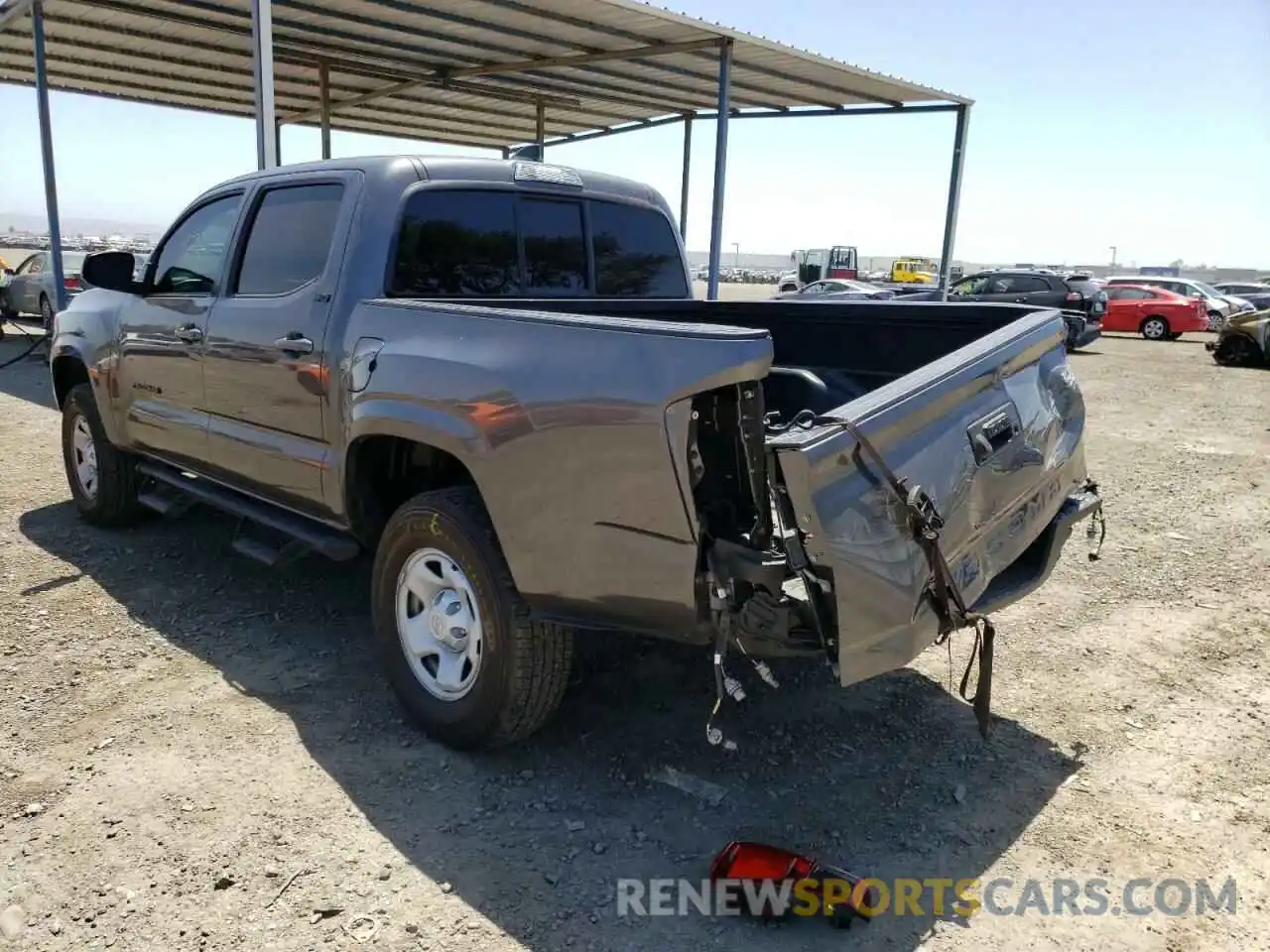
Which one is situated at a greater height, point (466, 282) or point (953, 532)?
point (466, 282)

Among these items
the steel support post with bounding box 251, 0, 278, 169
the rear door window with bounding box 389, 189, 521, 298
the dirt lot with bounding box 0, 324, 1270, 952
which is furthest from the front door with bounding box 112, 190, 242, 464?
the steel support post with bounding box 251, 0, 278, 169

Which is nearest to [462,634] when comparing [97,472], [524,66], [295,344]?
[295,344]

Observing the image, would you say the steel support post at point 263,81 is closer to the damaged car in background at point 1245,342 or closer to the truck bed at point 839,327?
the truck bed at point 839,327

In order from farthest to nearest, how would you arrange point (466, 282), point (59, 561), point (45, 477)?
point (45, 477)
point (59, 561)
point (466, 282)

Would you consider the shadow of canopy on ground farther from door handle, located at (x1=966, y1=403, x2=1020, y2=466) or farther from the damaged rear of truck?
door handle, located at (x1=966, y1=403, x2=1020, y2=466)

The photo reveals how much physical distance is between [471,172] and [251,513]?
1.85m

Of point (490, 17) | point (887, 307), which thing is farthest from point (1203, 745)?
point (490, 17)

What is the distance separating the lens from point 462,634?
334 cm

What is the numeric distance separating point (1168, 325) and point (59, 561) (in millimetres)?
25902

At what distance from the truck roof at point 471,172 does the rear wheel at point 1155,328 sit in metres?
24.0

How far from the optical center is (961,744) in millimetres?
3543

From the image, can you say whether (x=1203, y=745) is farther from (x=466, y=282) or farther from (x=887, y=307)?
(x=466, y=282)

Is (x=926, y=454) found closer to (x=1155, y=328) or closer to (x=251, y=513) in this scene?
(x=251, y=513)

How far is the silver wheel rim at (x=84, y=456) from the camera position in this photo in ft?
19.1
